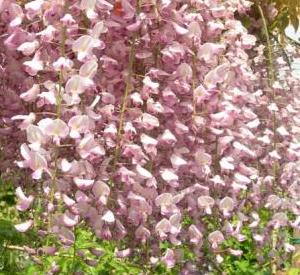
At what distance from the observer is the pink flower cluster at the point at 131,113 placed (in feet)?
4.63

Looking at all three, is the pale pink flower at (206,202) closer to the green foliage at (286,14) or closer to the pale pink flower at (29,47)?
the pale pink flower at (29,47)

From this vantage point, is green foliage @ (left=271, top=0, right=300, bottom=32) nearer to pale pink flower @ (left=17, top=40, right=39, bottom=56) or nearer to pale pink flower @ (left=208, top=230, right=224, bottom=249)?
pale pink flower @ (left=208, top=230, right=224, bottom=249)

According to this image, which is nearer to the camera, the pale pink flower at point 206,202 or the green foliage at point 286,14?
the pale pink flower at point 206,202

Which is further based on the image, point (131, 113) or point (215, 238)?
point (215, 238)

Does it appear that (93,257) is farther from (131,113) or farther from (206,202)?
(131,113)

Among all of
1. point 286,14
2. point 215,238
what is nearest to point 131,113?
point 215,238

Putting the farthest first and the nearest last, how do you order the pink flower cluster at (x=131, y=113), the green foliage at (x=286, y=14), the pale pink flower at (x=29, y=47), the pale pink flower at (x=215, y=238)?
the green foliage at (x=286, y=14) → the pale pink flower at (x=215, y=238) → the pale pink flower at (x=29, y=47) → the pink flower cluster at (x=131, y=113)

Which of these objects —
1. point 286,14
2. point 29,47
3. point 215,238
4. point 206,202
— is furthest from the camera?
point 286,14

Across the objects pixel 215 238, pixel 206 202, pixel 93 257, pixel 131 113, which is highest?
pixel 131 113

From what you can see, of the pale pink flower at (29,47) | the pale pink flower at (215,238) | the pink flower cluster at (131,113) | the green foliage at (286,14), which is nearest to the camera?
the pink flower cluster at (131,113)

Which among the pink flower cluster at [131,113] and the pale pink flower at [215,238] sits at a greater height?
the pink flower cluster at [131,113]

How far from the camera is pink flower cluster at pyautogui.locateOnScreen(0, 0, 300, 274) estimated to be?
1412 millimetres

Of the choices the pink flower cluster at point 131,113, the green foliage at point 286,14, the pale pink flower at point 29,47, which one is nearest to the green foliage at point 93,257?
the pink flower cluster at point 131,113

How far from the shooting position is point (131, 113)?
153cm
